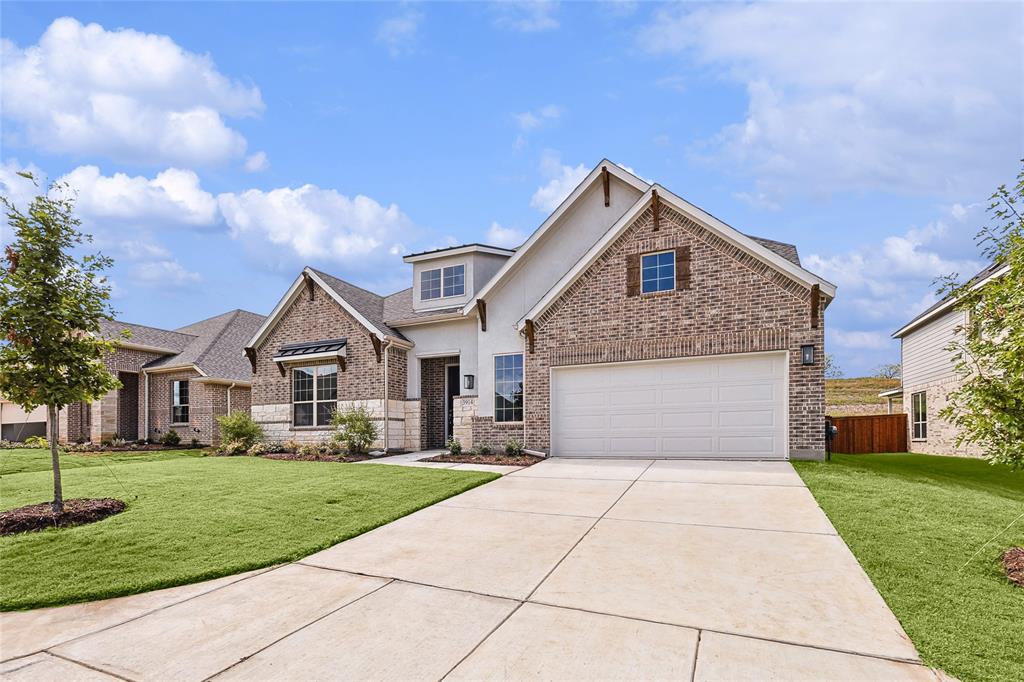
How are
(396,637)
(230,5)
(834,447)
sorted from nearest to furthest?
(396,637)
(230,5)
(834,447)

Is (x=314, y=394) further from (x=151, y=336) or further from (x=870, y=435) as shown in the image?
(x=870, y=435)

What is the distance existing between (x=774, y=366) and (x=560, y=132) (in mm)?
7595

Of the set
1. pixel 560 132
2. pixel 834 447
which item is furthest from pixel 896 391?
pixel 560 132

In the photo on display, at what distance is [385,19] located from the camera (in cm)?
1102

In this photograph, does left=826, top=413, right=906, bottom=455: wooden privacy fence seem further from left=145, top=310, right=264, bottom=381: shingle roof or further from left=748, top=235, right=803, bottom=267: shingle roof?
left=145, top=310, right=264, bottom=381: shingle roof

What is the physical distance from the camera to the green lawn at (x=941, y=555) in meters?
3.38

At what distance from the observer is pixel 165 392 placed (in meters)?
21.5

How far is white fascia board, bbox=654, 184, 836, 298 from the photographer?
36.9 feet


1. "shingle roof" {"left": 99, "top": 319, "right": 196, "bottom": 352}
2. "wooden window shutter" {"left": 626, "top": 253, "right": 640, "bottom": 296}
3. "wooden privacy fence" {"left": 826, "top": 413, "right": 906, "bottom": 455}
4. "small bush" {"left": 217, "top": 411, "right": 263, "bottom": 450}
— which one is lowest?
"wooden privacy fence" {"left": 826, "top": 413, "right": 906, "bottom": 455}

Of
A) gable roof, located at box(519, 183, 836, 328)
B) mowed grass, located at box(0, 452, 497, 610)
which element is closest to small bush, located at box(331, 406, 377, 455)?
mowed grass, located at box(0, 452, 497, 610)

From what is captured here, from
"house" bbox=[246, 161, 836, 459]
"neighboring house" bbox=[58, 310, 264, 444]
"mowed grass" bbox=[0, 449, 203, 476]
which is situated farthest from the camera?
"neighboring house" bbox=[58, 310, 264, 444]

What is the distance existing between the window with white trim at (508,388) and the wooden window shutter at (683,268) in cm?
467

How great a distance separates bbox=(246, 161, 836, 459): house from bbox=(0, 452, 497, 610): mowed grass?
4.15 m

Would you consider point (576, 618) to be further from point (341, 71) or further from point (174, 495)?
point (341, 71)
